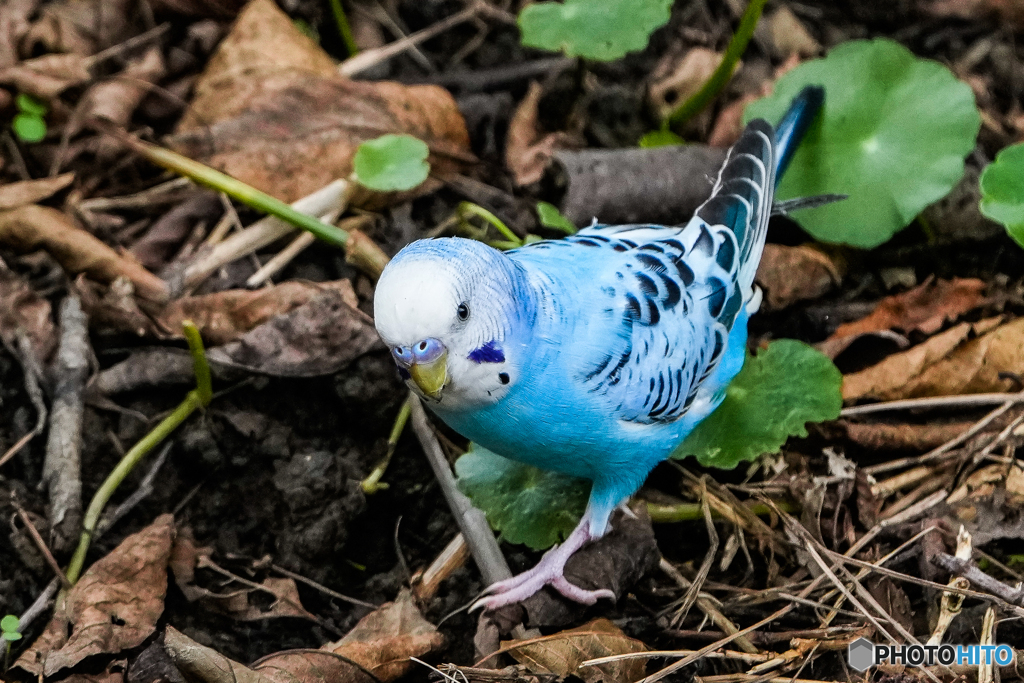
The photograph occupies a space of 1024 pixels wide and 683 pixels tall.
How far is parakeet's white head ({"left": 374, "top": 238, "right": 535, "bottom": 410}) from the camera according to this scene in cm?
227

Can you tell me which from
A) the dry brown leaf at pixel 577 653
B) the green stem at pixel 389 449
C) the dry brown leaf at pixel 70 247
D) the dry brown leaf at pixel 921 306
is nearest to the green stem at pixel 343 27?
the dry brown leaf at pixel 70 247

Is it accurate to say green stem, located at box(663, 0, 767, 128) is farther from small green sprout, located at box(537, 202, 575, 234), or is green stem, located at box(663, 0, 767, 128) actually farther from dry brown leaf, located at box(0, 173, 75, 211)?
dry brown leaf, located at box(0, 173, 75, 211)

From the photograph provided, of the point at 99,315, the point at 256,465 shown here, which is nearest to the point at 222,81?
the point at 99,315

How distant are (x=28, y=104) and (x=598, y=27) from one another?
8.98 ft

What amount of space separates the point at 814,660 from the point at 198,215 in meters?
3.28

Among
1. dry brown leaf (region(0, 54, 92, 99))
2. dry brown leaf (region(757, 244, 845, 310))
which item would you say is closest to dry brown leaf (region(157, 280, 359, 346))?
dry brown leaf (region(0, 54, 92, 99))

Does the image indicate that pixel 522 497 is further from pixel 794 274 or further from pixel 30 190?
pixel 30 190

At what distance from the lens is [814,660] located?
3168 mm

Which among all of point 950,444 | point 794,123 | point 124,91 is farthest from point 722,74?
point 124,91

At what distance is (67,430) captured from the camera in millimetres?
3484

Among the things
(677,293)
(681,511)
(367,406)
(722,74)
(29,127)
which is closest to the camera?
(677,293)

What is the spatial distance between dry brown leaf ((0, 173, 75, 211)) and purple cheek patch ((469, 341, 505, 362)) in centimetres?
265

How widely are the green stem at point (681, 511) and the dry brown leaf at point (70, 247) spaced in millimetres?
2268

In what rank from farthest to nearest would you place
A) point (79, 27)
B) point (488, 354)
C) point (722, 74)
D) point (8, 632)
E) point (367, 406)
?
1. point (79, 27)
2. point (722, 74)
3. point (367, 406)
4. point (8, 632)
5. point (488, 354)
